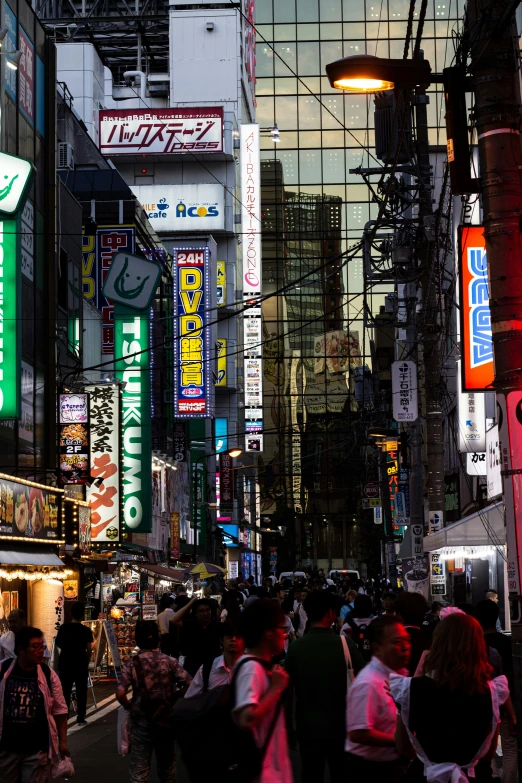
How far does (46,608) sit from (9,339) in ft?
24.5

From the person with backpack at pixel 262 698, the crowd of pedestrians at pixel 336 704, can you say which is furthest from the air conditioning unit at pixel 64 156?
the person with backpack at pixel 262 698

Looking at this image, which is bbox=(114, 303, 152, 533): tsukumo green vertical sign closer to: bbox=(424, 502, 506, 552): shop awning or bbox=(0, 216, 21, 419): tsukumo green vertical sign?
bbox=(0, 216, 21, 419): tsukumo green vertical sign

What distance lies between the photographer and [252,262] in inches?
2783

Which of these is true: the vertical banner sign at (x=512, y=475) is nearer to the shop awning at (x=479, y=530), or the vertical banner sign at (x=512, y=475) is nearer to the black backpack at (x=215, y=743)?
the black backpack at (x=215, y=743)

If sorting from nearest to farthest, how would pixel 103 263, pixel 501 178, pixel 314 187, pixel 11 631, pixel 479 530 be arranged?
pixel 501 178 → pixel 11 631 → pixel 479 530 → pixel 103 263 → pixel 314 187

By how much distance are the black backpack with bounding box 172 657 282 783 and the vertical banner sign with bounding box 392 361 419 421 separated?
1052 inches

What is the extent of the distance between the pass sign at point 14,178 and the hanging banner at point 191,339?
89.7 ft

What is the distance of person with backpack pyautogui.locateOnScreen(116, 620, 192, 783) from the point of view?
945cm

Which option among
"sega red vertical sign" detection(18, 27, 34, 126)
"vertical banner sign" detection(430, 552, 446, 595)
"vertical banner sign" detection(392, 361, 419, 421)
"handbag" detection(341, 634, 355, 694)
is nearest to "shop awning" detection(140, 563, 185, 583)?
"vertical banner sign" detection(392, 361, 419, 421)

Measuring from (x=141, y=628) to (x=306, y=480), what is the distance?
77078 mm

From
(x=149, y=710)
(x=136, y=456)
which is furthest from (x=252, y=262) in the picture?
(x=149, y=710)

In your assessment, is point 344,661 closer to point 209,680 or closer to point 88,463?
point 209,680

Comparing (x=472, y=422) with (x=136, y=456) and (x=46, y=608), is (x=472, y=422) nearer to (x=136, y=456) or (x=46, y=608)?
(x=46, y=608)

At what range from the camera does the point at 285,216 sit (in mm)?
81562
